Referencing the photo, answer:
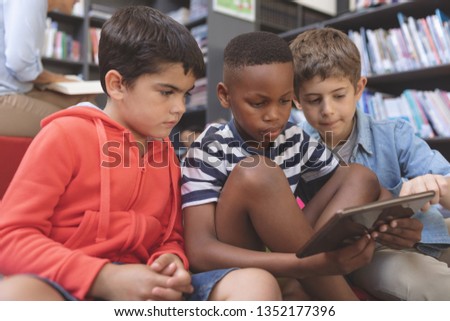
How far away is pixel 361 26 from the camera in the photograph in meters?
2.69

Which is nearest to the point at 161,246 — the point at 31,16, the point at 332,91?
the point at 332,91

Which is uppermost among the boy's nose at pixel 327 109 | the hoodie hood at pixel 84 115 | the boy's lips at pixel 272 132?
the hoodie hood at pixel 84 115

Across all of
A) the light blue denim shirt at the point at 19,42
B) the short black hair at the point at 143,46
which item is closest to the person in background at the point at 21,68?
the light blue denim shirt at the point at 19,42

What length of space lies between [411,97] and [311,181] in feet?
5.12

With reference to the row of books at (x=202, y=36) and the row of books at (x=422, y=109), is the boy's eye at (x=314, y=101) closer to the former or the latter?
the row of books at (x=422, y=109)

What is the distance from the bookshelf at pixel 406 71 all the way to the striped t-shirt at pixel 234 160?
58.4 inches

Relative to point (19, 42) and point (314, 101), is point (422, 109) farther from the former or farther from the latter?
point (19, 42)

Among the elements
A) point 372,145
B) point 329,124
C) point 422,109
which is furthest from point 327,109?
point 422,109

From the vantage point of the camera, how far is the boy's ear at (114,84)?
2.98 feet

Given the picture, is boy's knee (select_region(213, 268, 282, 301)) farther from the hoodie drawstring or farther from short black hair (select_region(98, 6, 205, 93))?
short black hair (select_region(98, 6, 205, 93))

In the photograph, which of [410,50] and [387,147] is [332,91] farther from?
[410,50]

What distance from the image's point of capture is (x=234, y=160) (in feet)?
3.10

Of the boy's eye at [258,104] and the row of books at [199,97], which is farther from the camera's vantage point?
the row of books at [199,97]

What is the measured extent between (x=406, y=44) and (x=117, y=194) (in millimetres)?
2067
